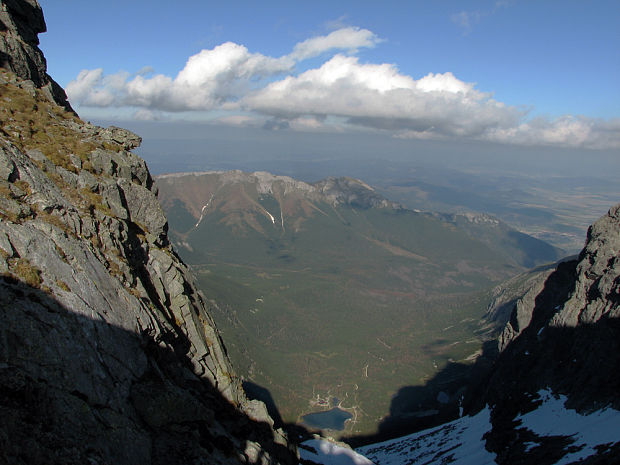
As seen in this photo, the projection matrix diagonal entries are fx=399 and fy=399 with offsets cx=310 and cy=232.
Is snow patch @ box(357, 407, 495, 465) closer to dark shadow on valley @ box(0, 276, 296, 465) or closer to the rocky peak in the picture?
dark shadow on valley @ box(0, 276, 296, 465)

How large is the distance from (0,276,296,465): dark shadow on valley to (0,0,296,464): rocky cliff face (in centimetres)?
7

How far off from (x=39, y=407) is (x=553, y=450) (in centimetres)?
11028

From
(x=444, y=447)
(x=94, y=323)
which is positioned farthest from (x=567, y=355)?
(x=94, y=323)

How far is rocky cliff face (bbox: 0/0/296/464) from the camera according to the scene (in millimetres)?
20062

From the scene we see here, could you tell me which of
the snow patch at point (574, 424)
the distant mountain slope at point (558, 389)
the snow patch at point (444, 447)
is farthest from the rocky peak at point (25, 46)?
the snow patch at point (444, 447)

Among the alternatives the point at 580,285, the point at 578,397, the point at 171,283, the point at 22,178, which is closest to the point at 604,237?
the point at 580,285

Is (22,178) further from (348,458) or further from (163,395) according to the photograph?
(348,458)

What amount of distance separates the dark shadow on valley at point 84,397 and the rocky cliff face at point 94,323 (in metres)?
0.07

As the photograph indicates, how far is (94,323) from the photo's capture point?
26.1m

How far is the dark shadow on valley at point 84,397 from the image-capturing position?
59.4 ft

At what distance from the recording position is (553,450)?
93125mm

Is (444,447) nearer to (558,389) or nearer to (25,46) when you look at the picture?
(558,389)

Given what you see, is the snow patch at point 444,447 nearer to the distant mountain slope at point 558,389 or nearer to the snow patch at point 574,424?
the distant mountain slope at point 558,389

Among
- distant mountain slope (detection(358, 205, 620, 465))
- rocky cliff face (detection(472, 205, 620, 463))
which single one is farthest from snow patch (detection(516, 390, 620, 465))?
rocky cliff face (detection(472, 205, 620, 463))
